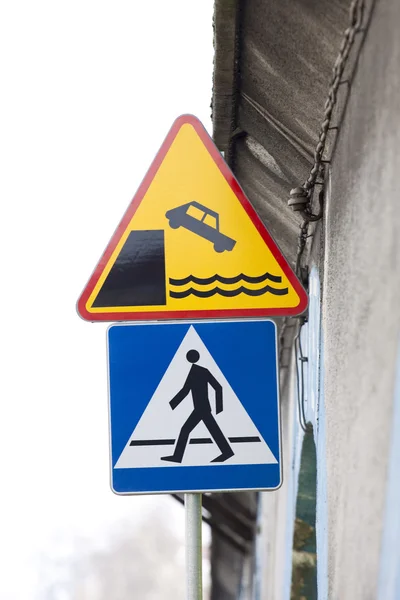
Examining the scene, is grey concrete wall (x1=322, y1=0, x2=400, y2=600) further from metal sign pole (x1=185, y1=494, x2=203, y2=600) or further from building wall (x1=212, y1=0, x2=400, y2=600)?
metal sign pole (x1=185, y1=494, x2=203, y2=600)

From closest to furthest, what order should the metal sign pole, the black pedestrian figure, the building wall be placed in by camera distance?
the building wall
the metal sign pole
the black pedestrian figure

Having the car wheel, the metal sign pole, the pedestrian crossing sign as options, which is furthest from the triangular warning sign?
the car wheel

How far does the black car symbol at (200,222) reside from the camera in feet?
8.75

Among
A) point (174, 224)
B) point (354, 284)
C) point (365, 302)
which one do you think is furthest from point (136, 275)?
point (365, 302)

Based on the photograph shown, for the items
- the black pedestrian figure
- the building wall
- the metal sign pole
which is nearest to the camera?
Answer: the building wall

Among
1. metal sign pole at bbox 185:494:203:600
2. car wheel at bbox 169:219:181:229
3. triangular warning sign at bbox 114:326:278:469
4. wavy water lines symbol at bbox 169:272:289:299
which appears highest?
car wheel at bbox 169:219:181:229

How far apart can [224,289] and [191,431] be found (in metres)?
0.36

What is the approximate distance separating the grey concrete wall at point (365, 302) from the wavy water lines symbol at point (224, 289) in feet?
0.55

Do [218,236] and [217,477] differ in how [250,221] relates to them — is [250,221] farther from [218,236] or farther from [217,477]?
[217,477]

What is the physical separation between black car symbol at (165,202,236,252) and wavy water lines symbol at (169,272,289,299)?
81mm

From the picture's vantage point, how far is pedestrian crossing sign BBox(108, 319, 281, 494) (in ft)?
8.51

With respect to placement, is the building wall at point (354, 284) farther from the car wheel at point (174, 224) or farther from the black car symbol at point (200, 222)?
the car wheel at point (174, 224)

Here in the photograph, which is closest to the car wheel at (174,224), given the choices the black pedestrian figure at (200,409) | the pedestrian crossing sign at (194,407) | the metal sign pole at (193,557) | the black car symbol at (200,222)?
the black car symbol at (200,222)

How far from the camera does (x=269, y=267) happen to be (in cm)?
265
